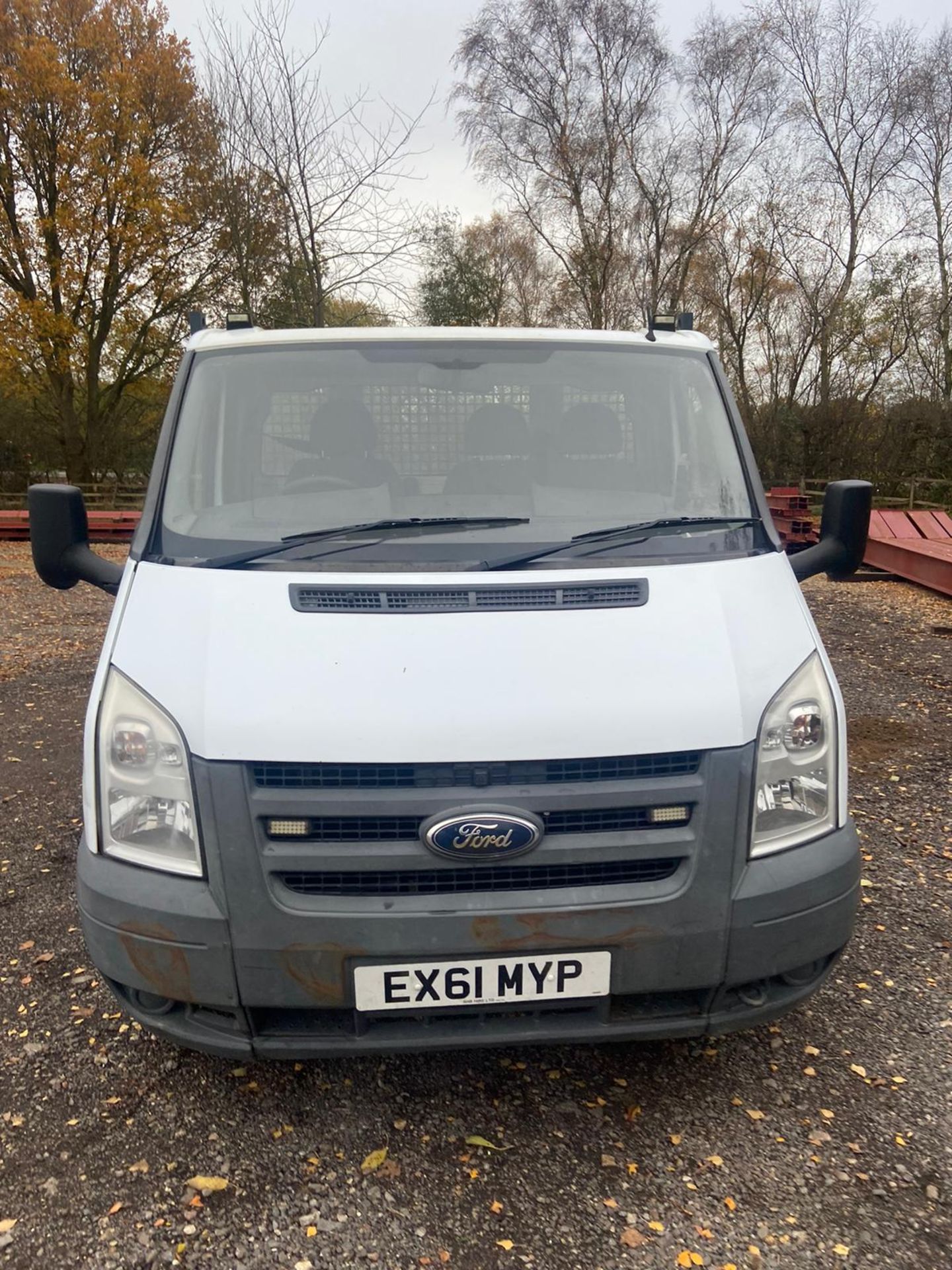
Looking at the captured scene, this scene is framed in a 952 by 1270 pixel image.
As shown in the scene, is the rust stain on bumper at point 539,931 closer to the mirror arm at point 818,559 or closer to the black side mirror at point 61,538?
the mirror arm at point 818,559

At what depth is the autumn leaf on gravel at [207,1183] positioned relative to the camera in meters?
2.39

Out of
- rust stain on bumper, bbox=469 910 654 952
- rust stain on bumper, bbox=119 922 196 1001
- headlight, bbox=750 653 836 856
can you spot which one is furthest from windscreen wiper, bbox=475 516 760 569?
rust stain on bumper, bbox=119 922 196 1001

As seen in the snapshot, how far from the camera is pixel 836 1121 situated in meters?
2.60

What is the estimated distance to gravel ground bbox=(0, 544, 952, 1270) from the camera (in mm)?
2225

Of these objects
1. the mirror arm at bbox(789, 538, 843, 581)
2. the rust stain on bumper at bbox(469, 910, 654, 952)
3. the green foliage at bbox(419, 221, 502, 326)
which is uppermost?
the green foliage at bbox(419, 221, 502, 326)

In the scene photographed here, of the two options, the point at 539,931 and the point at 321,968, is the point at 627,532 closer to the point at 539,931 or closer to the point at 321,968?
the point at 539,931

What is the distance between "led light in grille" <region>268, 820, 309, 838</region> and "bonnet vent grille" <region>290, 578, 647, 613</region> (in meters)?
0.57

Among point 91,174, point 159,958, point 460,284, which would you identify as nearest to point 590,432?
point 159,958

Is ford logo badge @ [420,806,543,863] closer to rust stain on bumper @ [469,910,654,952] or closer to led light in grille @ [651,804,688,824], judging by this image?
rust stain on bumper @ [469,910,654,952]

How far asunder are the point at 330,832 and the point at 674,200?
27131mm

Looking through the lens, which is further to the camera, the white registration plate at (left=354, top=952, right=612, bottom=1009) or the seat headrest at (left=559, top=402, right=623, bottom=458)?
the seat headrest at (left=559, top=402, right=623, bottom=458)

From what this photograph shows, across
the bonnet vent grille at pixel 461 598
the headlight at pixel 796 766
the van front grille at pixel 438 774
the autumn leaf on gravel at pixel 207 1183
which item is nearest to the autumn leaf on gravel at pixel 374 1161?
the autumn leaf on gravel at pixel 207 1183

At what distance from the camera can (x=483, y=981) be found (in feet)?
7.58

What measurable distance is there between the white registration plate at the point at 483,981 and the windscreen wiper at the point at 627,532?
1069 millimetres
